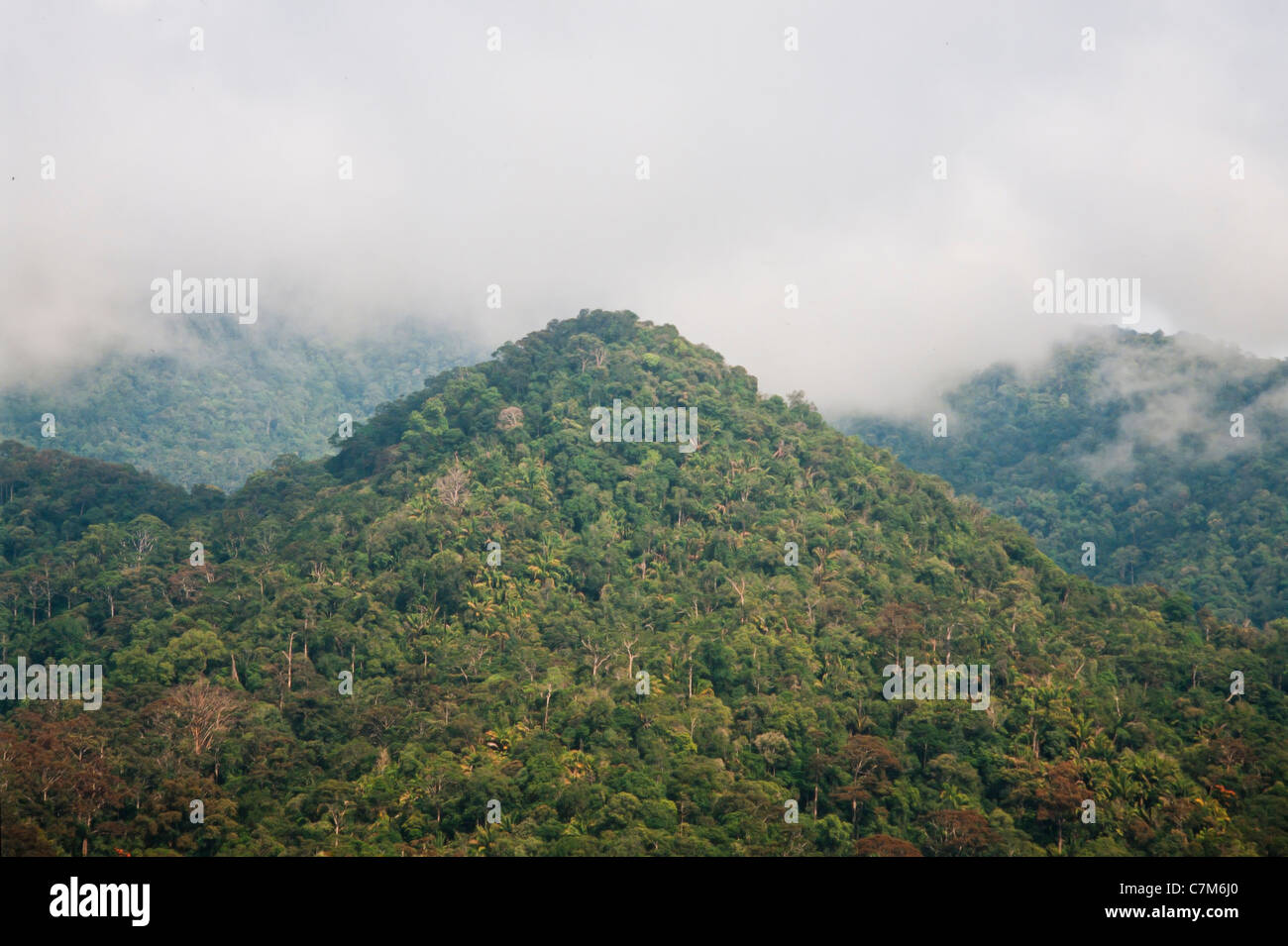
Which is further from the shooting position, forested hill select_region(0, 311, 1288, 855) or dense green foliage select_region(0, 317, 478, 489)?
dense green foliage select_region(0, 317, 478, 489)

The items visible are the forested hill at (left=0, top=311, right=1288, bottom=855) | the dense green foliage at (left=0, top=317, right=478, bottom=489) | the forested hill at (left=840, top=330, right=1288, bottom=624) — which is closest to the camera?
the forested hill at (left=0, top=311, right=1288, bottom=855)

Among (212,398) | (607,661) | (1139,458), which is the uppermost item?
(212,398)

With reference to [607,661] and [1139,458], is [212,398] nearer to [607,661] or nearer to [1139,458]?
[607,661]

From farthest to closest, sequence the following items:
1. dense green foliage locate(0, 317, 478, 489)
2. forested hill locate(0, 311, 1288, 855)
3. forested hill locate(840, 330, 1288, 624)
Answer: dense green foliage locate(0, 317, 478, 489)
forested hill locate(840, 330, 1288, 624)
forested hill locate(0, 311, 1288, 855)

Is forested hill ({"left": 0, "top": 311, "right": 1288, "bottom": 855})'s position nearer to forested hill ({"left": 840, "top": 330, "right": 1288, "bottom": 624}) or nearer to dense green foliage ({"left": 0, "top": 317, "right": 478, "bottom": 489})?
forested hill ({"left": 840, "top": 330, "right": 1288, "bottom": 624})

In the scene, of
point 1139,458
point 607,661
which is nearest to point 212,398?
point 607,661

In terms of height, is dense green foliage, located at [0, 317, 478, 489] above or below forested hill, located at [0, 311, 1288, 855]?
above

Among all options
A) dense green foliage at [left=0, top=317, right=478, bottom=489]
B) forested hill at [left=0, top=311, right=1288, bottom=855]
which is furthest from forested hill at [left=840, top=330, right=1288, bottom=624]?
dense green foliage at [left=0, top=317, right=478, bottom=489]
